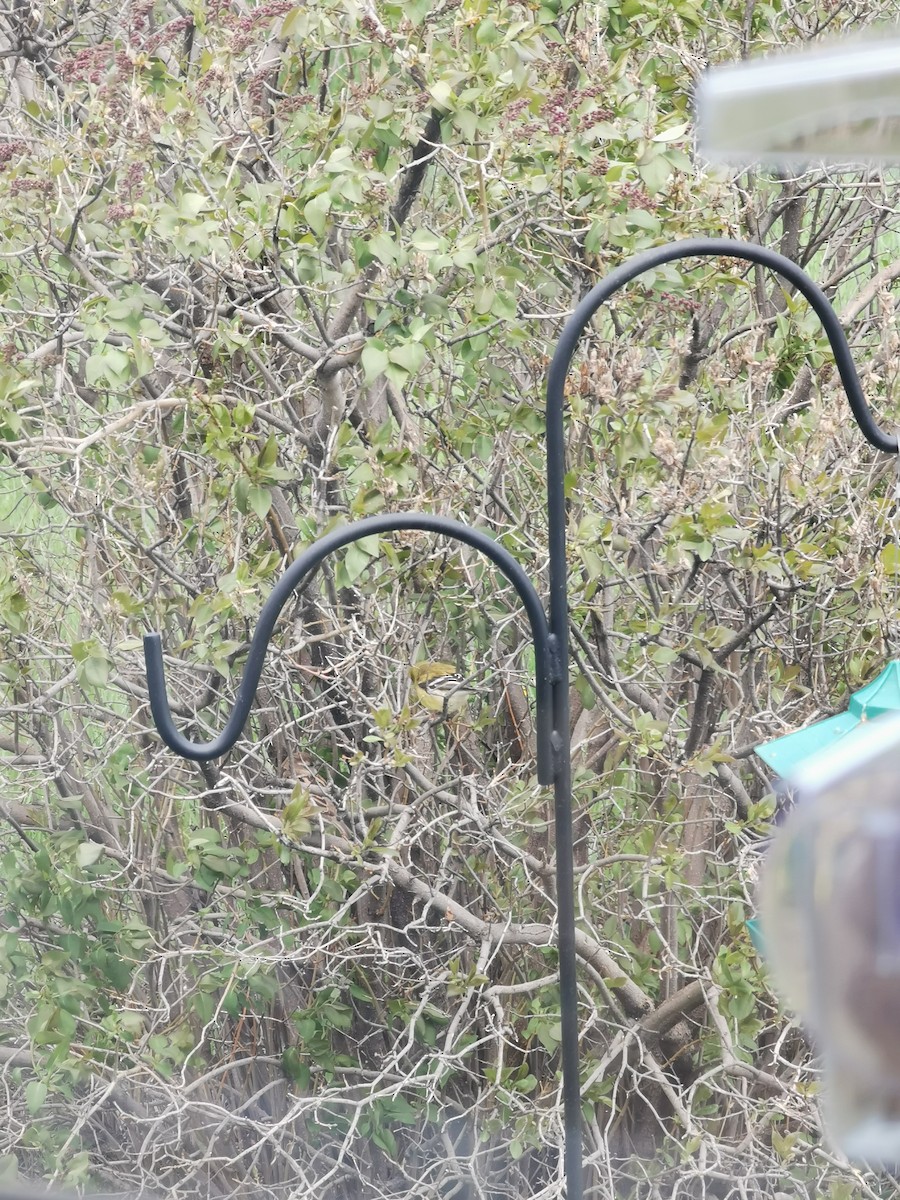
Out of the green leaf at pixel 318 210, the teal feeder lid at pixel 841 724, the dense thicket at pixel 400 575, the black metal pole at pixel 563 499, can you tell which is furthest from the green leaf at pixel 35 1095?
the teal feeder lid at pixel 841 724

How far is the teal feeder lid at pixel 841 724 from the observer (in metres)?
Answer: 1.05

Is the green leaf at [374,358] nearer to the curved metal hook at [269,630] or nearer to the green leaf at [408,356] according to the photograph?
the green leaf at [408,356]

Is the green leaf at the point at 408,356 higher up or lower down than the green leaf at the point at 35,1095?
higher up

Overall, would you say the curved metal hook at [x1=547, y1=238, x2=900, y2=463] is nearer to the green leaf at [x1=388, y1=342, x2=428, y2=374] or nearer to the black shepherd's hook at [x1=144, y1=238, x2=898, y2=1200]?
the black shepherd's hook at [x1=144, y1=238, x2=898, y2=1200]

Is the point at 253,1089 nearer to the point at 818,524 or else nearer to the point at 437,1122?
the point at 437,1122

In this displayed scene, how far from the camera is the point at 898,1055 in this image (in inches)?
13.8

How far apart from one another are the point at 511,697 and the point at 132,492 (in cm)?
78

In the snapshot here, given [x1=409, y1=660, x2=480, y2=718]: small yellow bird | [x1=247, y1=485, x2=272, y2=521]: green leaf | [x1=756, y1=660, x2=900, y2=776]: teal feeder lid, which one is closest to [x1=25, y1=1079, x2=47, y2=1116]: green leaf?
[x1=409, y1=660, x2=480, y2=718]: small yellow bird

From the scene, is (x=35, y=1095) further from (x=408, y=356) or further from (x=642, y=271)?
(x=642, y=271)

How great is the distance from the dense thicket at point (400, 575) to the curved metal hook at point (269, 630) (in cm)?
54

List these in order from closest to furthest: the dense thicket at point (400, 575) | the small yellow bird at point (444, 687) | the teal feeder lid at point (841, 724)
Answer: the teal feeder lid at point (841, 724), the small yellow bird at point (444, 687), the dense thicket at point (400, 575)

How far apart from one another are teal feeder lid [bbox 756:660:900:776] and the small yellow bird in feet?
2.27

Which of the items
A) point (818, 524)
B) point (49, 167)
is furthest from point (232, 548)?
point (818, 524)

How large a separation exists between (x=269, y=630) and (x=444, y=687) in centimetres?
105
